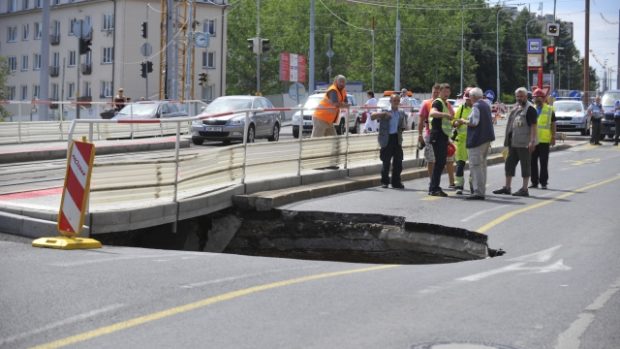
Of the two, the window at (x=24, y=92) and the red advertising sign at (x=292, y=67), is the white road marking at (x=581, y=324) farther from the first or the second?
the window at (x=24, y=92)

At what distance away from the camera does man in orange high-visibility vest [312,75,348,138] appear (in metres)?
18.9

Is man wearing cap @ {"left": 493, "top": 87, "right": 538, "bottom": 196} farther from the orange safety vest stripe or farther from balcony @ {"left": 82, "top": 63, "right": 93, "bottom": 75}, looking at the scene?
balcony @ {"left": 82, "top": 63, "right": 93, "bottom": 75}

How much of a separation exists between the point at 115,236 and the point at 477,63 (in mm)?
104483

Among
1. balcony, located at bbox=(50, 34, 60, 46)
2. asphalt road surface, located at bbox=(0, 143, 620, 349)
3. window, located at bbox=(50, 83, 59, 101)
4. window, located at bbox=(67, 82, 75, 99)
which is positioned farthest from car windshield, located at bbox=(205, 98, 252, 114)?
window, located at bbox=(50, 83, 59, 101)

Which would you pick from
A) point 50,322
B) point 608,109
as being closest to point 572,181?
point 50,322

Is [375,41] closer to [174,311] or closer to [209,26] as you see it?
[209,26]

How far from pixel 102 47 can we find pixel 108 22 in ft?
7.06

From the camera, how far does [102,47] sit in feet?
267

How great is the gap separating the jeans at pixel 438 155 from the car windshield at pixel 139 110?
18874mm

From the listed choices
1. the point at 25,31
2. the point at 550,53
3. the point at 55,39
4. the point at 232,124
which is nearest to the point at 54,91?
the point at 55,39

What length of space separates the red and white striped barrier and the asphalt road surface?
0.46 m

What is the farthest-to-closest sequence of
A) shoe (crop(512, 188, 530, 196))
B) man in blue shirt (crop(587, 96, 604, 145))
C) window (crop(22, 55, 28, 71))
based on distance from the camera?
1. window (crop(22, 55, 28, 71))
2. man in blue shirt (crop(587, 96, 604, 145))
3. shoe (crop(512, 188, 530, 196))

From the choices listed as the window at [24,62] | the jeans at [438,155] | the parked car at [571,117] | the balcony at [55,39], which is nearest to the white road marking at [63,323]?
the jeans at [438,155]

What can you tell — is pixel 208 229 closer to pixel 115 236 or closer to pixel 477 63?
pixel 115 236
